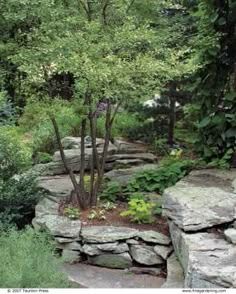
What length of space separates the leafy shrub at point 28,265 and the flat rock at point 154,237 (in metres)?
0.94

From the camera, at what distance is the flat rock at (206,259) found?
3574 millimetres

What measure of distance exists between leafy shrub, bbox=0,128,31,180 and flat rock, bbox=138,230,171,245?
1.79 m

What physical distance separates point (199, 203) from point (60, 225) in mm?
1369

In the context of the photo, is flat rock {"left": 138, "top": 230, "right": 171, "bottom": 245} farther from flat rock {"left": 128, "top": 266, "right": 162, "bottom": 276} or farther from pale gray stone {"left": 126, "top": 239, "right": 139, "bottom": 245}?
flat rock {"left": 128, "top": 266, "right": 162, "bottom": 276}

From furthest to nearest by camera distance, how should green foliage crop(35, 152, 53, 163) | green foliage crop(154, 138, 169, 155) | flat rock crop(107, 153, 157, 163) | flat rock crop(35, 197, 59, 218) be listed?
1. green foliage crop(154, 138, 169, 155)
2. green foliage crop(35, 152, 53, 163)
3. flat rock crop(107, 153, 157, 163)
4. flat rock crop(35, 197, 59, 218)

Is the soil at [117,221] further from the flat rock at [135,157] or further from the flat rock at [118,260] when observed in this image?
the flat rock at [135,157]

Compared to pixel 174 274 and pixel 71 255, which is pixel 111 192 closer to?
pixel 71 255

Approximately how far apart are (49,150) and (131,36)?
3.74 m

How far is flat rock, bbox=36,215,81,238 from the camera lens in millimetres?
4891

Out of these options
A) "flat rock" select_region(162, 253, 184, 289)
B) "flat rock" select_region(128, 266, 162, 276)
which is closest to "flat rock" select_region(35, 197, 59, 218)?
"flat rock" select_region(128, 266, 162, 276)

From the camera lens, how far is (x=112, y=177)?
6402mm

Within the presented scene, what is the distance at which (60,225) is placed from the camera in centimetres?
500

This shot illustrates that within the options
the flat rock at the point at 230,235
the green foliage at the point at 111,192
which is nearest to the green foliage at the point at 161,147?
the green foliage at the point at 111,192

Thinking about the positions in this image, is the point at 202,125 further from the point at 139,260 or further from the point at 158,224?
the point at 139,260
